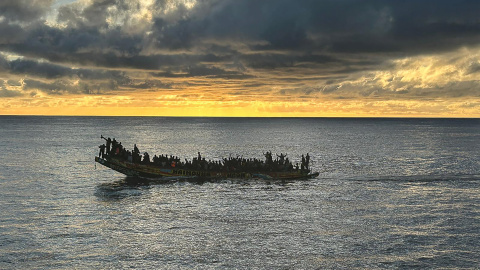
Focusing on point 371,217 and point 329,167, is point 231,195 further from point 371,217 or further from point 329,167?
point 329,167

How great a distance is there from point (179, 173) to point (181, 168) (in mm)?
689

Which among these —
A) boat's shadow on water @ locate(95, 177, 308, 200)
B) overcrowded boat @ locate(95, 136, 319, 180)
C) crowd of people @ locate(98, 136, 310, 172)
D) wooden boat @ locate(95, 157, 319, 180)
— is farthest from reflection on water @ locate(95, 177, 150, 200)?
crowd of people @ locate(98, 136, 310, 172)

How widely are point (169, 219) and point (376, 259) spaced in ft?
54.4

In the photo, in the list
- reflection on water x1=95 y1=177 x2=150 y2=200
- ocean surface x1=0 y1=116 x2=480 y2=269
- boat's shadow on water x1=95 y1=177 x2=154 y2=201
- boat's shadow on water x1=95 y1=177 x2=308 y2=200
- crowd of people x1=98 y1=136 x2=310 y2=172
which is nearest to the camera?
ocean surface x1=0 y1=116 x2=480 y2=269

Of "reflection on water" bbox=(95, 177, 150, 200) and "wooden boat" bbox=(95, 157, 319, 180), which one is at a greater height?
"wooden boat" bbox=(95, 157, 319, 180)

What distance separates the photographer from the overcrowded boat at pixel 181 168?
2237 inches

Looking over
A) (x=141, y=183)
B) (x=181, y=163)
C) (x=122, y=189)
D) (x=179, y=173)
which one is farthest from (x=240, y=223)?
(x=181, y=163)

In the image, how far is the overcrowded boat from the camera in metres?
56.8

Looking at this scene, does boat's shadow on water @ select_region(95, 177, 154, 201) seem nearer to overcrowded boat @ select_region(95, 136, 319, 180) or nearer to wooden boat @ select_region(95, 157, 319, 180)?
wooden boat @ select_region(95, 157, 319, 180)

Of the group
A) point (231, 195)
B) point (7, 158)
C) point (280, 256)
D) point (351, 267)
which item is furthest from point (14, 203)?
point (7, 158)

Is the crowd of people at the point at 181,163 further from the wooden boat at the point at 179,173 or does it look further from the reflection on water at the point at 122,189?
the reflection on water at the point at 122,189

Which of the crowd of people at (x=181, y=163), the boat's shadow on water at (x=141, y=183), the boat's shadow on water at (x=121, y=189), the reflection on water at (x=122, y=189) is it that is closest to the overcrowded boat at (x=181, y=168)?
the crowd of people at (x=181, y=163)

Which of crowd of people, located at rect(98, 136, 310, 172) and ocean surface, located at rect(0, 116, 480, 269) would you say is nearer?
ocean surface, located at rect(0, 116, 480, 269)

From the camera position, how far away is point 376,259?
26.8 meters
